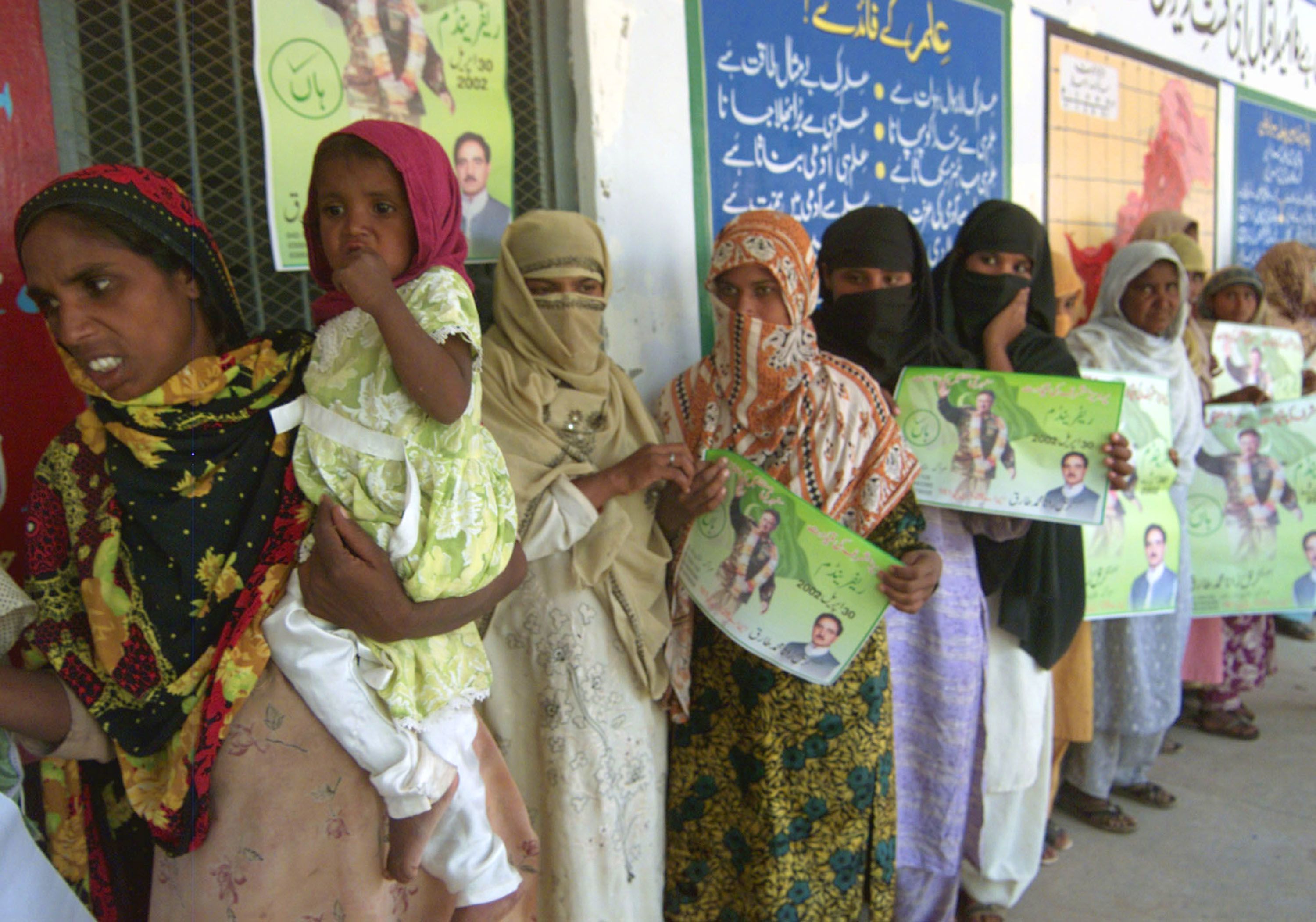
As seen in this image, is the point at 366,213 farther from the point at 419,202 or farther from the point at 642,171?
the point at 642,171

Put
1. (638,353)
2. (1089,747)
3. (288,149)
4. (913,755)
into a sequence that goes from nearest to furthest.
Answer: (288,149), (913,755), (638,353), (1089,747)

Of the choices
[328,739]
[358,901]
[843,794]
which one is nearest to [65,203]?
[328,739]

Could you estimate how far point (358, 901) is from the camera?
4.12 feet

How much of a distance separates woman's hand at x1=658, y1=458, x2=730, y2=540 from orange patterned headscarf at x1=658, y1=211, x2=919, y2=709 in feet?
0.29

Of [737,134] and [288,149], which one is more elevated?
[737,134]

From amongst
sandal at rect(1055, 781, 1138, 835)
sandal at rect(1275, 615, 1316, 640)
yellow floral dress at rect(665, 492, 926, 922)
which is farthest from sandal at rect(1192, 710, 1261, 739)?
yellow floral dress at rect(665, 492, 926, 922)

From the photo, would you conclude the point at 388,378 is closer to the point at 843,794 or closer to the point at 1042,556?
the point at 843,794

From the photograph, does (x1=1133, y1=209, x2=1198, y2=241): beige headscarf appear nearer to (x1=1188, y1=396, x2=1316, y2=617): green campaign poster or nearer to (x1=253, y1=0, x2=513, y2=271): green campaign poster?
(x1=1188, y1=396, x2=1316, y2=617): green campaign poster

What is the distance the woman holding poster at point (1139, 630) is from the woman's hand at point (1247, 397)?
59cm

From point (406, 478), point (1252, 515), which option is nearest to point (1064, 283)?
point (1252, 515)

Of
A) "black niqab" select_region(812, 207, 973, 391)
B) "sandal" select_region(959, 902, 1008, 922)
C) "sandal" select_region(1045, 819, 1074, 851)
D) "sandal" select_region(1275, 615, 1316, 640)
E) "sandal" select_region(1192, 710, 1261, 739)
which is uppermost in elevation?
"black niqab" select_region(812, 207, 973, 391)

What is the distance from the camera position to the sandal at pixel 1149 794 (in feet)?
10.6

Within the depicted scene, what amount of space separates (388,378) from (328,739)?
51 cm

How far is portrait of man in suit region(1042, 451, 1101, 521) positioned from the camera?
7.40ft
